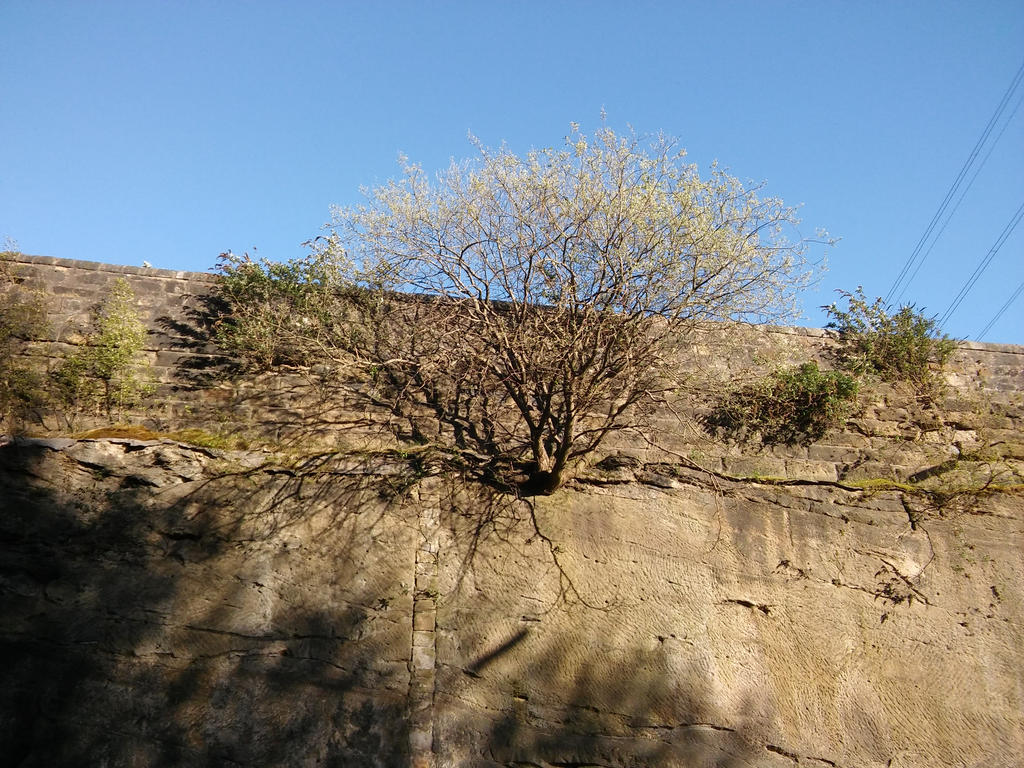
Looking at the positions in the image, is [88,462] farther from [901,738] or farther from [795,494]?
[901,738]

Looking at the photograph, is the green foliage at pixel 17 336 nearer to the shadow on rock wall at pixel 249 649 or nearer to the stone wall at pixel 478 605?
the stone wall at pixel 478 605

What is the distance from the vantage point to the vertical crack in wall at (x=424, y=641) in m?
4.98

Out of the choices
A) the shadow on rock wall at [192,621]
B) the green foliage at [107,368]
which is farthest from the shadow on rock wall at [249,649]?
the green foliage at [107,368]

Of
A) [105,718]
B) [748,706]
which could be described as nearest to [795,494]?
[748,706]

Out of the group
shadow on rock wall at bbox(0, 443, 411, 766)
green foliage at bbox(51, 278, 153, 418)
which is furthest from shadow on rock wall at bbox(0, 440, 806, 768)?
green foliage at bbox(51, 278, 153, 418)

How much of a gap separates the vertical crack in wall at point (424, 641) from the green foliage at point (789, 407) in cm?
269

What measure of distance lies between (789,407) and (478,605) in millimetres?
3390

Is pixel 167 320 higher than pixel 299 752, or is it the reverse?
pixel 167 320

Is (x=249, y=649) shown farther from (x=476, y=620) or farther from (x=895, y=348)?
(x=895, y=348)

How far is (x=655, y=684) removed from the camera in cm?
544

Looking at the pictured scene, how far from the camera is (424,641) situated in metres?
5.35

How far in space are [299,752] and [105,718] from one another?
1.18 m

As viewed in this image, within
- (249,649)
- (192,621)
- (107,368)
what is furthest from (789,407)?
(107,368)

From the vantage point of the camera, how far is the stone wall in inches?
195
